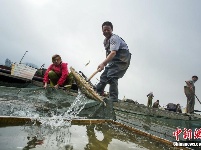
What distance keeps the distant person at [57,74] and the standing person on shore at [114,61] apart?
4.48 feet

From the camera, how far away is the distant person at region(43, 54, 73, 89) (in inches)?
→ 262

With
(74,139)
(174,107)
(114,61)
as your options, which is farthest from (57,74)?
(174,107)

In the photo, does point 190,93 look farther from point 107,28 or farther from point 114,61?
point 107,28

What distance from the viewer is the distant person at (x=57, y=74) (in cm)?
665

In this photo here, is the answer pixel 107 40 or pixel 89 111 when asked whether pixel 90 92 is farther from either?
pixel 107 40

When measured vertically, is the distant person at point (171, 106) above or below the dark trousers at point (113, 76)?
below

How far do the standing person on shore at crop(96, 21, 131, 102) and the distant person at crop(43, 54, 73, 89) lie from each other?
1.36m

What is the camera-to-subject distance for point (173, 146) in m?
2.94

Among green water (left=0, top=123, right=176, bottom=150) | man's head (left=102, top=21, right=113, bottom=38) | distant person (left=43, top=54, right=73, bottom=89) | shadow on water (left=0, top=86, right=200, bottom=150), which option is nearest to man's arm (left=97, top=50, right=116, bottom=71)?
man's head (left=102, top=21, right=113, bottom=38)

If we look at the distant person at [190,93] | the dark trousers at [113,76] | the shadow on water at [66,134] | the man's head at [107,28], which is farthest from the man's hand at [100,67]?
the distant person at [190,93]

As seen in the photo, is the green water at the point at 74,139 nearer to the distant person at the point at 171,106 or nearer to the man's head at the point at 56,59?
the man's head at the point at 56,59

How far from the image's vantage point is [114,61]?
18.8 feet

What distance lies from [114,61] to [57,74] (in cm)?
212

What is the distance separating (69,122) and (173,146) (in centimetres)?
149
